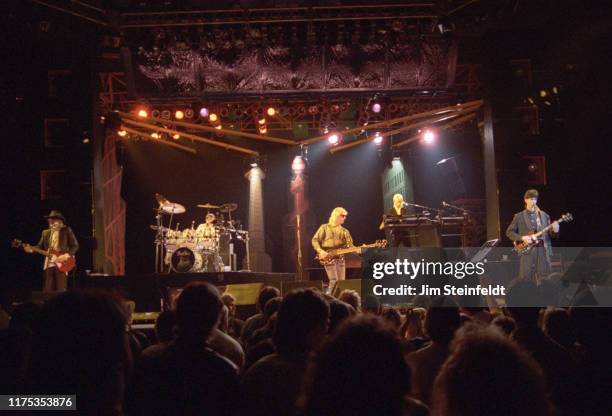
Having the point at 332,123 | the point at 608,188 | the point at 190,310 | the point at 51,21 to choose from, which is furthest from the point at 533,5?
the point at 190,310

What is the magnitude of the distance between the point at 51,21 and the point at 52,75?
1.61 m

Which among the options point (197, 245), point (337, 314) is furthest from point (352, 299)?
point (197, 245)

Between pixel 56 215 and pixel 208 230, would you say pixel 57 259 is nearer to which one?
pixel 56 215

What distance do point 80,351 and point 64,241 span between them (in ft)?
37.6

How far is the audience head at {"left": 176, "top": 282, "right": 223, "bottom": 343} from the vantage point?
2.96 metres

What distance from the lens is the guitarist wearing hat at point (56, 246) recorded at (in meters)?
12.8

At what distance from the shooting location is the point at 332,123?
1772 centimetres

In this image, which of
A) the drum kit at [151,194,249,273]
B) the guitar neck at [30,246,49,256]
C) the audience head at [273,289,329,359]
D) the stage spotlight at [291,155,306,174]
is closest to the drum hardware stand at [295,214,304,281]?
the stage spotlight at [291,155,306,174]

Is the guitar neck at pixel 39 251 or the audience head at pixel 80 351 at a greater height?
the guitar neck at pixel 39 251

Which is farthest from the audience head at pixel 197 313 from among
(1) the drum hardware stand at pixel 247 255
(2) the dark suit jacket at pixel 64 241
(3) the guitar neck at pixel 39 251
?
(1) the drum hardware stand at pixel 247 255

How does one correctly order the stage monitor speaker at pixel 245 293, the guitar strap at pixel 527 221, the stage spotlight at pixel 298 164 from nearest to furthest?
the stage monitor speaker at pixel 245 293 → the guitar strap at pixel 527 221 → the stage spotlight at pixel 298 164

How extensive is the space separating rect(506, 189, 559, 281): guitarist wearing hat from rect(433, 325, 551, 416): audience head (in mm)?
10585

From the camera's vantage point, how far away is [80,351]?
7.33 ft

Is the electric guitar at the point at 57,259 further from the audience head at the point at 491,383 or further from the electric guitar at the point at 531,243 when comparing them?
the audience head at the point at 491,383
